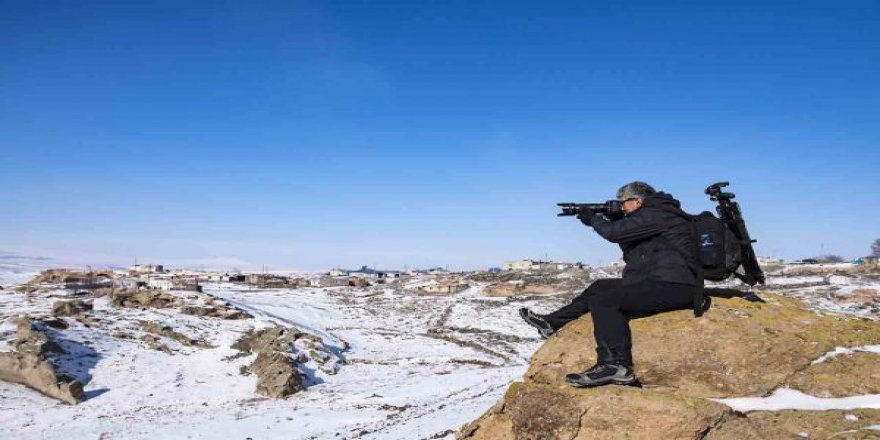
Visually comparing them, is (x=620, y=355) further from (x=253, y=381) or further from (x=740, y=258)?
(x=253, y=381)

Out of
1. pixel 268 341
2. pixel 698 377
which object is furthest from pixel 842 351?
pixel 268 341

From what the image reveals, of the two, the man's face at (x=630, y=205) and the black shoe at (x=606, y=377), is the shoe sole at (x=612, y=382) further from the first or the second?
the man's face at (x=630, y=205)

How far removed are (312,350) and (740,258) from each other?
81.8 ft

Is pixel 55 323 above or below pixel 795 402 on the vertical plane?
below

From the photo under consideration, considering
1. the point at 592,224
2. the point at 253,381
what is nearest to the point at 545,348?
the point at 592,224

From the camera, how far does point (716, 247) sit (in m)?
6.26

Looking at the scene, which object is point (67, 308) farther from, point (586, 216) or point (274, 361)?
point (586, 216)

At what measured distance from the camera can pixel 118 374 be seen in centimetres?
2233

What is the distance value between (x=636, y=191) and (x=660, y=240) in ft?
Answer: 2.36

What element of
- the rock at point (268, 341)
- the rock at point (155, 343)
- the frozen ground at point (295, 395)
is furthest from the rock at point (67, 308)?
the rock at point (268, 341)

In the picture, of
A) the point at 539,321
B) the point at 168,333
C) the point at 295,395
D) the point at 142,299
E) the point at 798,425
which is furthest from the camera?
the point at 142,299

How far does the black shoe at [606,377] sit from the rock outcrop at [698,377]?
111 mm

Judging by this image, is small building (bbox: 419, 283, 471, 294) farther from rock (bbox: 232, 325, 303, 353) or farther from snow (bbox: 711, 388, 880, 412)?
snow (bbox: 711, 388, 880, 412)

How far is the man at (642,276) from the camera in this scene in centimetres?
605
